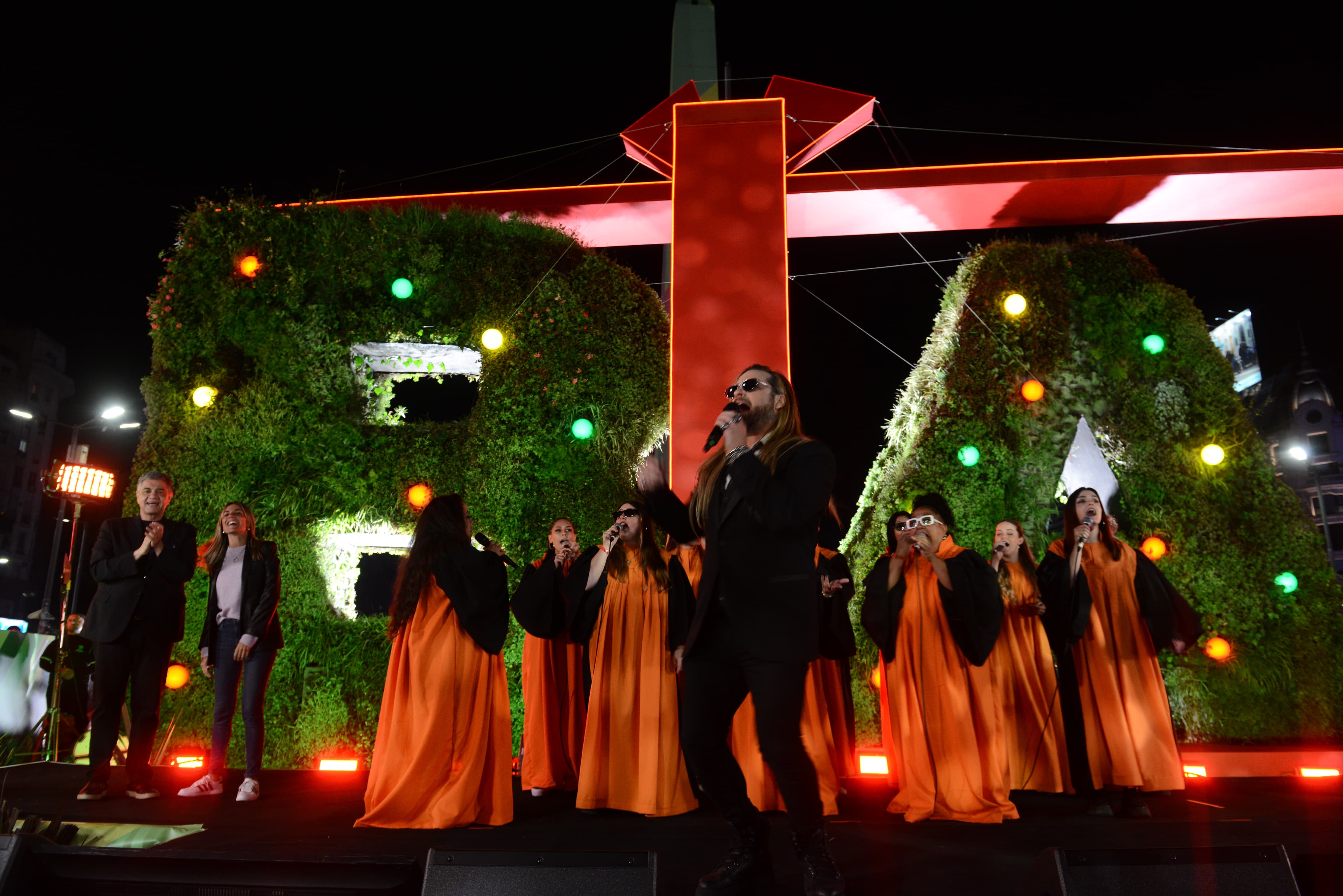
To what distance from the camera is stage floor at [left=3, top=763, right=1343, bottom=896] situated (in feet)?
9.68

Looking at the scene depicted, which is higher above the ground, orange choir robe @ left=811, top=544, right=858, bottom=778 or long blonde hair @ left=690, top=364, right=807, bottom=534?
long blonde hair @ left=690, top=364, right=807, bottom=534

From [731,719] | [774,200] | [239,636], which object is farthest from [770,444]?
[774,200]

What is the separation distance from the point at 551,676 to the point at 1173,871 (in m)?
3.70

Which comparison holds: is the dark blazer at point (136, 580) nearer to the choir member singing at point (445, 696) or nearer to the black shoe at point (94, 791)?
the black shoe at point (94, 791)

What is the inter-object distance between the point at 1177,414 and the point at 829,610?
3.65 metres

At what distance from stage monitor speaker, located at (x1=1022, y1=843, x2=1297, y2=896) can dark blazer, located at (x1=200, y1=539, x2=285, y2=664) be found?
407cm

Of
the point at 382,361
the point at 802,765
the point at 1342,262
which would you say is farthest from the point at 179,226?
the point at 1342,262

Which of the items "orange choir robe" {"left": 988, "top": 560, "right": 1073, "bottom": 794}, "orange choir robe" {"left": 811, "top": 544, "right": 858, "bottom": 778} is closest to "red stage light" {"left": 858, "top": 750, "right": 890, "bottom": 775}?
"orange choir robe" {"left": 811, "top": 544, "right": 858, "bottom": 778}

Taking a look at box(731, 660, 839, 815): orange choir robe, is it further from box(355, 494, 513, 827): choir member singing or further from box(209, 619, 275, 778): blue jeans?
box(209, 619, 275, 778): blue jeans

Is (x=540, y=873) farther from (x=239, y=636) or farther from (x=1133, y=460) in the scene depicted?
(x=1133, y=460)

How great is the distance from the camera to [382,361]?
23.3 feet

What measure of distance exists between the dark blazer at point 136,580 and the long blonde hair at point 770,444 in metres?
3.36

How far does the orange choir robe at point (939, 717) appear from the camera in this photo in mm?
4000

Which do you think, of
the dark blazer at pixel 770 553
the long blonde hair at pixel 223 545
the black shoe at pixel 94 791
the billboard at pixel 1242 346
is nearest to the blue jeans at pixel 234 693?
the long blonde hair at pixel 223 545
